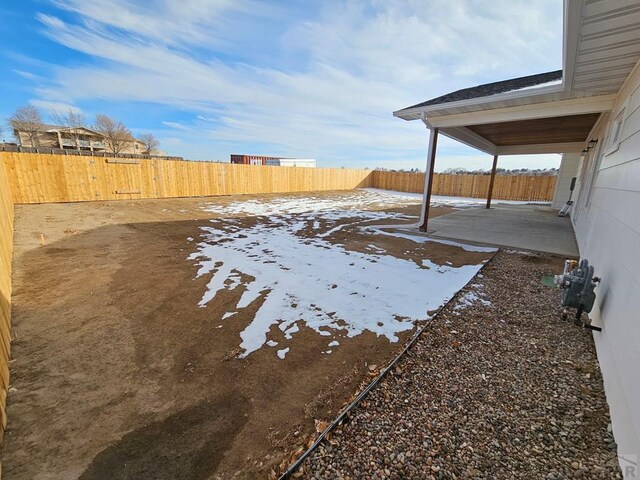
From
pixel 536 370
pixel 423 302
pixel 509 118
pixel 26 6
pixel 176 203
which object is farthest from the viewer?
pixel 176 203

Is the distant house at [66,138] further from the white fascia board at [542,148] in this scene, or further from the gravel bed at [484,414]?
the gravel bed at [484,414]

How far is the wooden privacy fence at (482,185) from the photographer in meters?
16.2

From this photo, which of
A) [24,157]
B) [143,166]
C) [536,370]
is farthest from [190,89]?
[536,370]

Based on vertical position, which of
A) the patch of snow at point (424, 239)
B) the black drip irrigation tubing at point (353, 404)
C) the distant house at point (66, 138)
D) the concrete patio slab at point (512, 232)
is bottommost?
the black drip irrigation tubing at point (353, 404)

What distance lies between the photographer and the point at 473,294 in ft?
11.2

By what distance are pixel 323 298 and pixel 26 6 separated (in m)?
9.93

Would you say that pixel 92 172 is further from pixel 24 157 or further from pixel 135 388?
pixel 135 388

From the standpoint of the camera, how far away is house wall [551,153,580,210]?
12.3 m

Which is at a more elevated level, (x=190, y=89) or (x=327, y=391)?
(x=190, y=89)

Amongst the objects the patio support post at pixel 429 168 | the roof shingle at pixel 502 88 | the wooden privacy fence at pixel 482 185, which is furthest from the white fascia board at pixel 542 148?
the patio support post at pixel 429 168

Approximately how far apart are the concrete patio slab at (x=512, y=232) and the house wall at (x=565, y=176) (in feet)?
15.4

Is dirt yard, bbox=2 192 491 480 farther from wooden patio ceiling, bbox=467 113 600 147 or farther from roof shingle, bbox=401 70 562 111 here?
wooden patio ceiling, bbox=467 113 600 147

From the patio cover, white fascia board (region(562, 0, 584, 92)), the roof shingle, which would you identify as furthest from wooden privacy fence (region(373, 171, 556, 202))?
white fascia board (region(562, 0, 584, 92))

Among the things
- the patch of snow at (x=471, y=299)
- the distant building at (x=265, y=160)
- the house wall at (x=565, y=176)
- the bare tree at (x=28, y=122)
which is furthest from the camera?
the distant building at (x=265, y=160)
